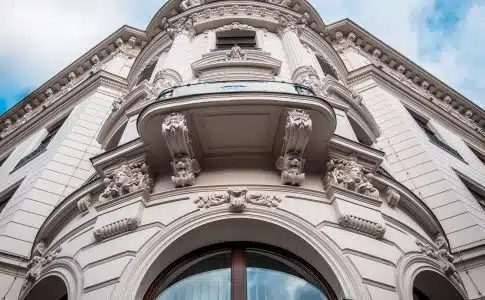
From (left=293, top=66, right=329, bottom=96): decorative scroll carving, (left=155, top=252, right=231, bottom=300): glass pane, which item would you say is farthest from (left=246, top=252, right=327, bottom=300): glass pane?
(left=293, top=66, right=329, bottom=96): decorative scroll carving

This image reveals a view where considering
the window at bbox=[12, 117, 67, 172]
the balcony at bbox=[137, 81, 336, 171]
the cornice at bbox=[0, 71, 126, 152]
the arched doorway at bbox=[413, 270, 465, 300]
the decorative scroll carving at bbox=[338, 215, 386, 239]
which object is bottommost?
the arched doorway at bbox=[413, 270, 465, 300]

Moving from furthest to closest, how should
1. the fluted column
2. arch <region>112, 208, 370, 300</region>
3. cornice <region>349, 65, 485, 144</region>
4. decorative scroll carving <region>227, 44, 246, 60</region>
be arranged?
cornice <region>349, 65, 485, 144</region> → decorative scroll carving <region>227, 44, 246, 60</region> → the fluted column → arch <region>112, 208, 370, 300</region>

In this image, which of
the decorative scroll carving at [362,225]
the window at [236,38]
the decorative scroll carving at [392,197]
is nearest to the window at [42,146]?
the window at [236,38]

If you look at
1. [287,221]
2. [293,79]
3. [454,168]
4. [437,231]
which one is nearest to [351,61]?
[454,168]

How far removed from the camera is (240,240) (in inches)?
355

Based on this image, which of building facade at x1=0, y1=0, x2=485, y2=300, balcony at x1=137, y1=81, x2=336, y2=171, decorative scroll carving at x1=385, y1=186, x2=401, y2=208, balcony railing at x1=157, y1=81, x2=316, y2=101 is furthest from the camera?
decorative scroll carving at x1=385, y1=186, x2=401, y2=208

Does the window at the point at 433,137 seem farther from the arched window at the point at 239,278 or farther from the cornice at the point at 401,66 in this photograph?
the arched window at the point at 239,278

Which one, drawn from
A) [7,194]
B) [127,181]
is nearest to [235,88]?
[127,181]

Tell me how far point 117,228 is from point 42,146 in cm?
1259

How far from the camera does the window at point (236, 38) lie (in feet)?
55.3

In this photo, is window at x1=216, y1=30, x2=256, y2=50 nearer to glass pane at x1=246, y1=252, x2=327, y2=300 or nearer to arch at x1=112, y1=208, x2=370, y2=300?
arch at x1=112, y1=208, x2=370, y2=300

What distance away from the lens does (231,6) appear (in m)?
18.3

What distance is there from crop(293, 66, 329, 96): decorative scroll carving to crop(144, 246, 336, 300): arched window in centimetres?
527

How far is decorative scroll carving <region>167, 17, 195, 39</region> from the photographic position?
57.2ft
